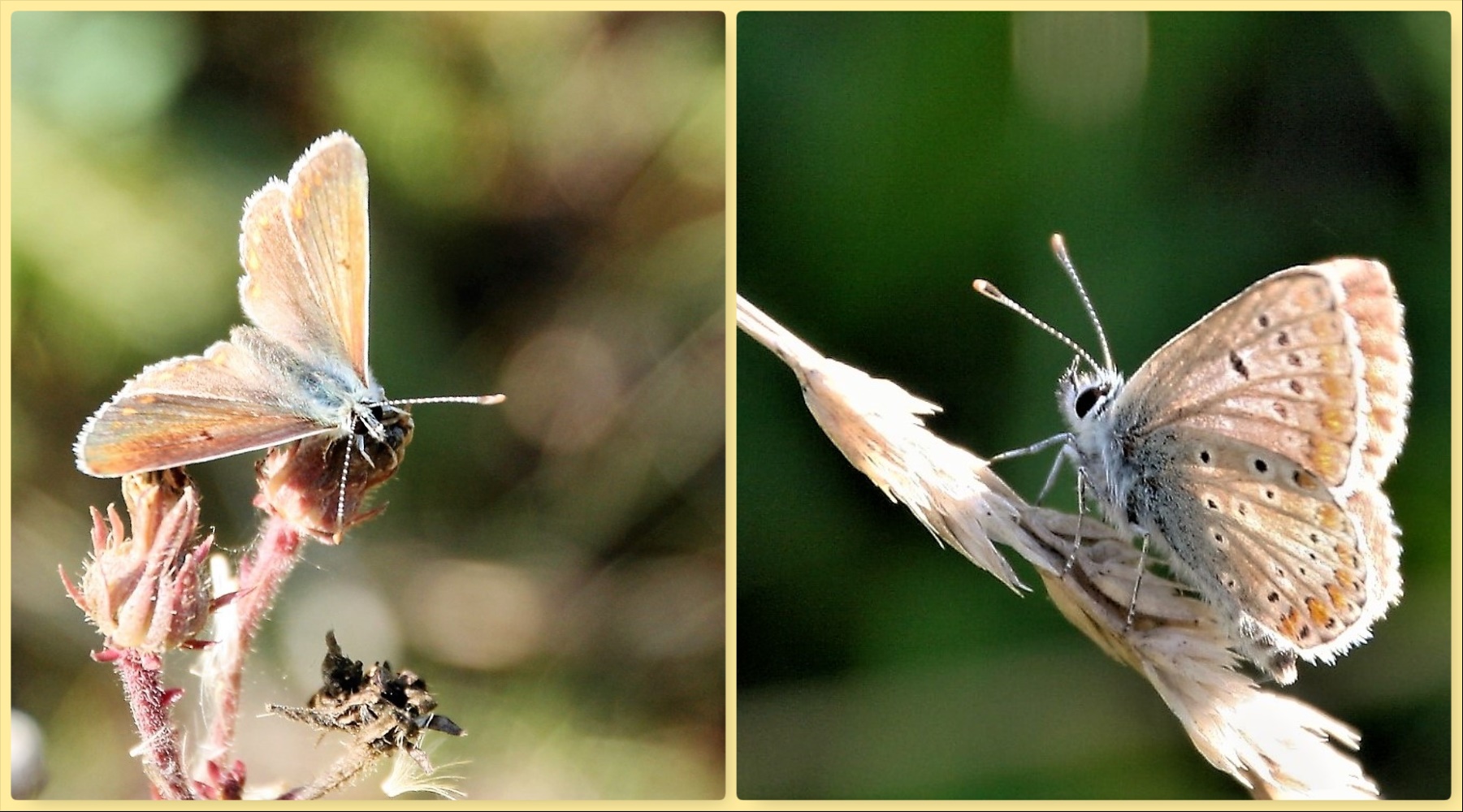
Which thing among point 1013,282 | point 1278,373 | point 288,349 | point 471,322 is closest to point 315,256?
point 288,349

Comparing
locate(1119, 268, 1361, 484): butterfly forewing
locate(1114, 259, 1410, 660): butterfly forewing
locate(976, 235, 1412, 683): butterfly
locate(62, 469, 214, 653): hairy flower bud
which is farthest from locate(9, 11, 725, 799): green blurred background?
locate(1119, 268, 1361, 484): butterfly forewing

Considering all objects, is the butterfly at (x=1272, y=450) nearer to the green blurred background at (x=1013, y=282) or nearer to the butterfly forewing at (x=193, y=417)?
the green blurred background at (x=1013, y=282)

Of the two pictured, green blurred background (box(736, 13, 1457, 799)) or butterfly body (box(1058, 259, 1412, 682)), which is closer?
butterfly body (box(1058, 259, 1412, 682))

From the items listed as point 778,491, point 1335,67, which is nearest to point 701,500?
point 778,491

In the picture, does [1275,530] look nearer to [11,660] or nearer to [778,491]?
[778,491]

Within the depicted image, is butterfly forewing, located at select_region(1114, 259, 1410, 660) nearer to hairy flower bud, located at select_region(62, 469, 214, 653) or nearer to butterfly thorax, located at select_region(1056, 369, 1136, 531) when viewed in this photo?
butterfly thorax, located at select_region(1056, 369, 1136, 531)

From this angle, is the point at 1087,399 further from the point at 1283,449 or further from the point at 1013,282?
the point at 1013,282
